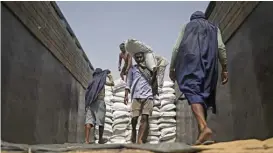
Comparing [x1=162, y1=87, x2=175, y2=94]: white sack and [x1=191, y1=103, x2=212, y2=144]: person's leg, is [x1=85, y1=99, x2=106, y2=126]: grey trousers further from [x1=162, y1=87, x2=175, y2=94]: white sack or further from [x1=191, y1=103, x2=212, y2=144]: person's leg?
[x1=191, y1=103, x2=212, y2=144]: person's leg

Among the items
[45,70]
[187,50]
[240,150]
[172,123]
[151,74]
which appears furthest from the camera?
[172,123]

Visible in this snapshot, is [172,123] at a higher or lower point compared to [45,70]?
lower

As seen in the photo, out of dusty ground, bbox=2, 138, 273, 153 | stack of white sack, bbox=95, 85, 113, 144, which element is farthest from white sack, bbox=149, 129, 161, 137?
dusty ground, bbox=2, 138, 273, 153

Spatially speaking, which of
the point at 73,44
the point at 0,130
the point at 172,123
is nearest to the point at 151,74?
the point at 0,130

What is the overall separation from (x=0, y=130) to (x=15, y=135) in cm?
57

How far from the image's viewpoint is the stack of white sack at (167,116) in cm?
630

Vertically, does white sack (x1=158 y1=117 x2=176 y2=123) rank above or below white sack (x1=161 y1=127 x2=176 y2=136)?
above

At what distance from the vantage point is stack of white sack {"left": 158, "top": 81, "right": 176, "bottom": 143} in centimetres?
630

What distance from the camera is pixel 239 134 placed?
388 cm

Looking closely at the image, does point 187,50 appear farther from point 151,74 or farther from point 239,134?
point 239,134

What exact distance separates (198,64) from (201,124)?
0.49 metres

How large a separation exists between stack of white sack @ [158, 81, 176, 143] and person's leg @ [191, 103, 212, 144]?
149 inches

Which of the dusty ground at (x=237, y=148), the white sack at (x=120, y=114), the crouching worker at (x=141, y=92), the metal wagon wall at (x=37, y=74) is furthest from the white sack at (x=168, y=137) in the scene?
the dusty ground at (x=237, y=148)

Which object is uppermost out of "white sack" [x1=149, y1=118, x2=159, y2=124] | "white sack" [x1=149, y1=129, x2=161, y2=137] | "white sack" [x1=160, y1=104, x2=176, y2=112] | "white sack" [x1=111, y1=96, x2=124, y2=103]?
"white sack" [x1=111, y1=96, x2=124, y2=103]
